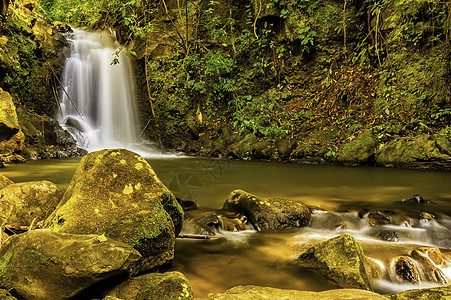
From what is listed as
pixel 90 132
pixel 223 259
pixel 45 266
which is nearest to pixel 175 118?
pixel 90 132

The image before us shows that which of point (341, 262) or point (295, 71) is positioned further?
point (295, 71)

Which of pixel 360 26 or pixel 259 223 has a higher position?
pixel 360 26

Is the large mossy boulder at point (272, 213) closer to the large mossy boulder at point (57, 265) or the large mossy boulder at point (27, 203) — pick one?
the large mossy boulder at point (57, 265)

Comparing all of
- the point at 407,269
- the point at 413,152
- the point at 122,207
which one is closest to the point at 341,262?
the point at 407,269

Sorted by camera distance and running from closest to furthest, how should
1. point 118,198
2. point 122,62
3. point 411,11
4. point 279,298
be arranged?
point 279,298
point 118,198
point 411,11
point 122,62

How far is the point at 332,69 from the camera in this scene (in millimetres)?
10609

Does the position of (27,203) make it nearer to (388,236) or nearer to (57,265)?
(57,265)

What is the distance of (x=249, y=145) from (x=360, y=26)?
236 inches

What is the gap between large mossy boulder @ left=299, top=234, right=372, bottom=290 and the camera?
2301mm

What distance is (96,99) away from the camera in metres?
13.7

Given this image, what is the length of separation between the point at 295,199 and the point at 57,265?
4.02 meters

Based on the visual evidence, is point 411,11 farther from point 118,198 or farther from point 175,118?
point 118,198

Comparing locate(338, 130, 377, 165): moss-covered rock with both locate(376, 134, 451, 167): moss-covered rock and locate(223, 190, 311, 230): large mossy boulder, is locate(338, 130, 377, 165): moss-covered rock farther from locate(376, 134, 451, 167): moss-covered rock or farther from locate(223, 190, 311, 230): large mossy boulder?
locate(223, 190, 311, 230): large mossy boulder

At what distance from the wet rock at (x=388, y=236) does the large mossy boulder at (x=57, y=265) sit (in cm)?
300
